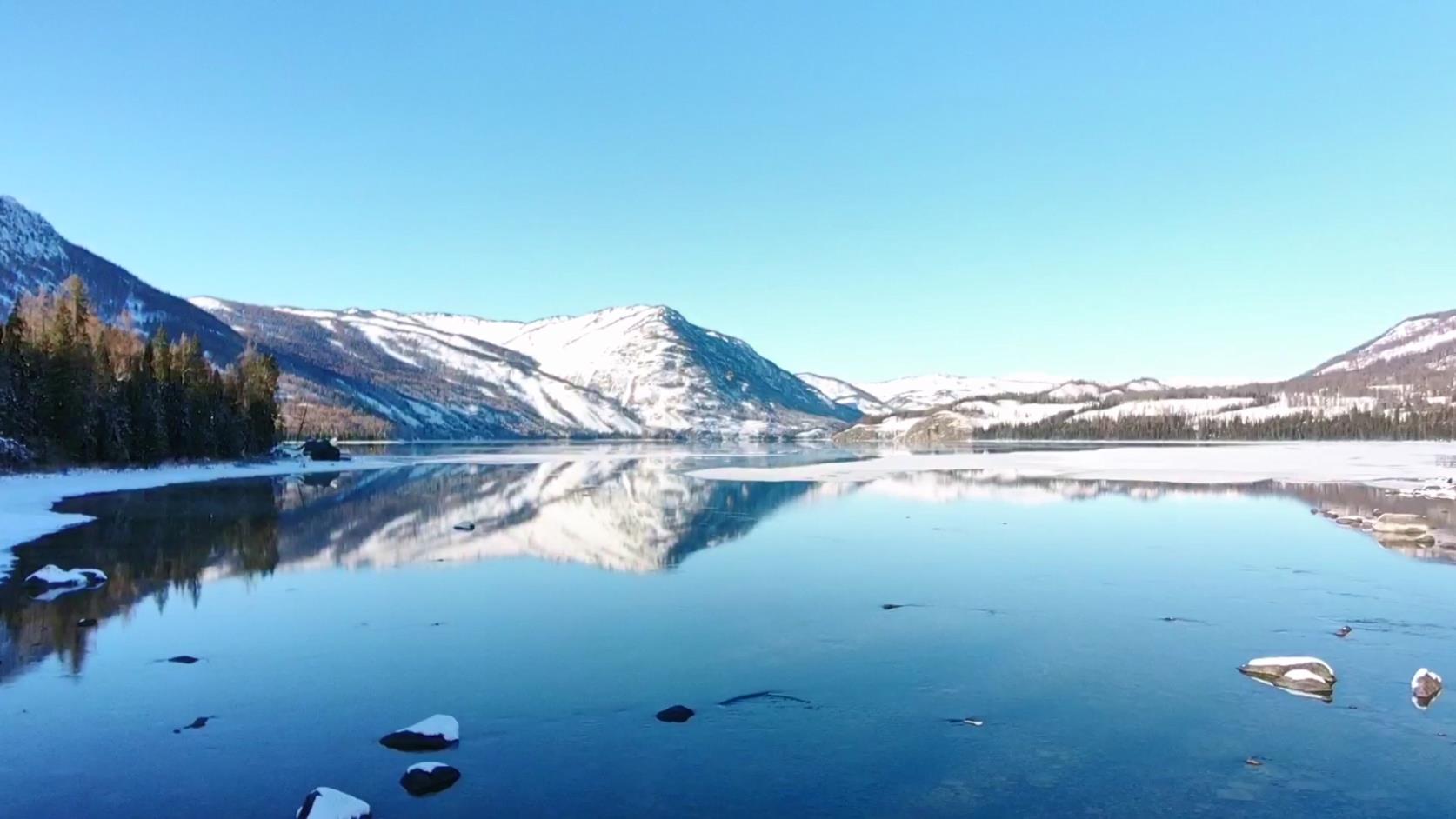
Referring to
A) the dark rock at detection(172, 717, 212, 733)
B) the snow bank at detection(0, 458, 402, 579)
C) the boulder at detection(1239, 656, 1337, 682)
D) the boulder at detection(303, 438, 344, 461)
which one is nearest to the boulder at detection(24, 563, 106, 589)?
the snow bank at detection(0, 458, 402, 579)

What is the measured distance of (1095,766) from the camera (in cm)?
1162

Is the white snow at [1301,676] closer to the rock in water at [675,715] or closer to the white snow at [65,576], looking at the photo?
the rock in water at [675,715]

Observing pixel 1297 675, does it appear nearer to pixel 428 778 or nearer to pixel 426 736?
pixel 428 778

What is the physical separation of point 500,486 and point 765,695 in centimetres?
5429

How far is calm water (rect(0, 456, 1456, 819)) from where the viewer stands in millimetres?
10930

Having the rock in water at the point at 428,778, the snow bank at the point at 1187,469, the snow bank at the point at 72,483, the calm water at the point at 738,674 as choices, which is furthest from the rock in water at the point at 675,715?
the snow bank at the point at 1187,469

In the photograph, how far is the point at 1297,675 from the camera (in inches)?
593

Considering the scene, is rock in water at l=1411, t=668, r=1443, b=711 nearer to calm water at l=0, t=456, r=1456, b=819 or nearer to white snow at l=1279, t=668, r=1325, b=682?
calm water at l=0, t=456, r=1456, b=819

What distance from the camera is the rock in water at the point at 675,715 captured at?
43.9 feet

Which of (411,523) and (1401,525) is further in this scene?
(411,523)

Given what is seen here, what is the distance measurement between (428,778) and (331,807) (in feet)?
4.39

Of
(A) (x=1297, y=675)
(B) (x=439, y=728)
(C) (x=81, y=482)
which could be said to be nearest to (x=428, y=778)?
(B) (x=439, y=728)

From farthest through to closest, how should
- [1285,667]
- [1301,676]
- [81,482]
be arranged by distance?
[81,482] → [1285,667] → [1301,676]

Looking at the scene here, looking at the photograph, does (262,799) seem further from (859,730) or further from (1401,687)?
(1401,687)
